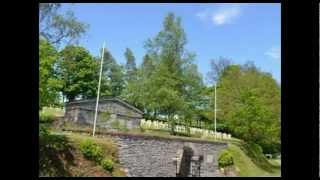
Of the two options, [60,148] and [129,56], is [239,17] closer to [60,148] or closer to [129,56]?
[129,56]

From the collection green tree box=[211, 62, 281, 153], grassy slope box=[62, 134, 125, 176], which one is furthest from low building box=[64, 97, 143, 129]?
green tree box=[211, 62, 281, 153]

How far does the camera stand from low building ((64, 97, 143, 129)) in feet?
18.5

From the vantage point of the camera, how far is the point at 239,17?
6.82 metres

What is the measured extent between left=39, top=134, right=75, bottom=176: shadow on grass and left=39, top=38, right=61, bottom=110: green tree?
50 centimetres

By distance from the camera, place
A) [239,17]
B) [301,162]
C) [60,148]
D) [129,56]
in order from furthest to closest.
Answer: [239,17]
[129,56]
[60,148]
[301,162]

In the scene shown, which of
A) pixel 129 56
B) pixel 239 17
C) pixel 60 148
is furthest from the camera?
pixel 239 17

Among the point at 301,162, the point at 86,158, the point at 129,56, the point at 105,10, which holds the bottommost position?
the point at 86,158

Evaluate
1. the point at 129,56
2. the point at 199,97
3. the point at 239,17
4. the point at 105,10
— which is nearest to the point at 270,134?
the point at 199,97

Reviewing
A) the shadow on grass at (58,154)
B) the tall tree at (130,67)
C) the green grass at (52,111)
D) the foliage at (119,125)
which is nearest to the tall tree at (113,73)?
the tall tree at (130,67)

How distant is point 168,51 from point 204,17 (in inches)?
48.6

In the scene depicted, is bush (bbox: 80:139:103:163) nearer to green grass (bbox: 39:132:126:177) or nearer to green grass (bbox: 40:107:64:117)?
green grass (bbox: 39:132:126:177)

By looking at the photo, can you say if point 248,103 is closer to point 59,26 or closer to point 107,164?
point 107,164
